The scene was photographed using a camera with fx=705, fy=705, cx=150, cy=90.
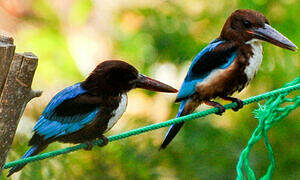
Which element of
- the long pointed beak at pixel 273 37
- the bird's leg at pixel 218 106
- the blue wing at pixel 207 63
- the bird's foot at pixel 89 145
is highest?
the long pointed beak at pixel 273 37

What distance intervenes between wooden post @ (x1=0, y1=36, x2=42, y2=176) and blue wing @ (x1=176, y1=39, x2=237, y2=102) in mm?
1206

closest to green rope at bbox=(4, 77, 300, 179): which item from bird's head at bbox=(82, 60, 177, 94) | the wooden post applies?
the wooden post

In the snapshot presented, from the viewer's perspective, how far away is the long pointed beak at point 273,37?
3336mm

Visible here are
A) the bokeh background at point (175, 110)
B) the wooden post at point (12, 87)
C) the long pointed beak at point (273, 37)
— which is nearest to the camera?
the wooden post at point (12, 87)

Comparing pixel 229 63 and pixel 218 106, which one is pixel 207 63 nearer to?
pixel 229 63

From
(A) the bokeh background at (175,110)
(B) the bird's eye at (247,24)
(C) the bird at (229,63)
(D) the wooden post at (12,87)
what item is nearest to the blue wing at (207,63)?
(C) the bird at (229,63)

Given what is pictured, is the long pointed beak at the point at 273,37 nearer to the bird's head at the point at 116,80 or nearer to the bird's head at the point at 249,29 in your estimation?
the bird's head at the point at 249,29

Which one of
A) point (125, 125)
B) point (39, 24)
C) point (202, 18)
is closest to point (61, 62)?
point (39, 24)

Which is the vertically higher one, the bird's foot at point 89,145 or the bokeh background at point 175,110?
the bird's foot at point 89,145

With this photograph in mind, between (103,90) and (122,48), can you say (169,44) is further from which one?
(103,90)

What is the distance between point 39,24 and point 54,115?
2558 millimetres

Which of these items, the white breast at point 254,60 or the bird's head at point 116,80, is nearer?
the bird's head at point 116,80

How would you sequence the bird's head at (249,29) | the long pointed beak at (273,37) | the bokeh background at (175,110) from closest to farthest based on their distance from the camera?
the long pointed beak at (273,37)
the bird's head at (249,29)
the bokeh background at (175,110)

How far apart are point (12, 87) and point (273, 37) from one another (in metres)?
1.44
